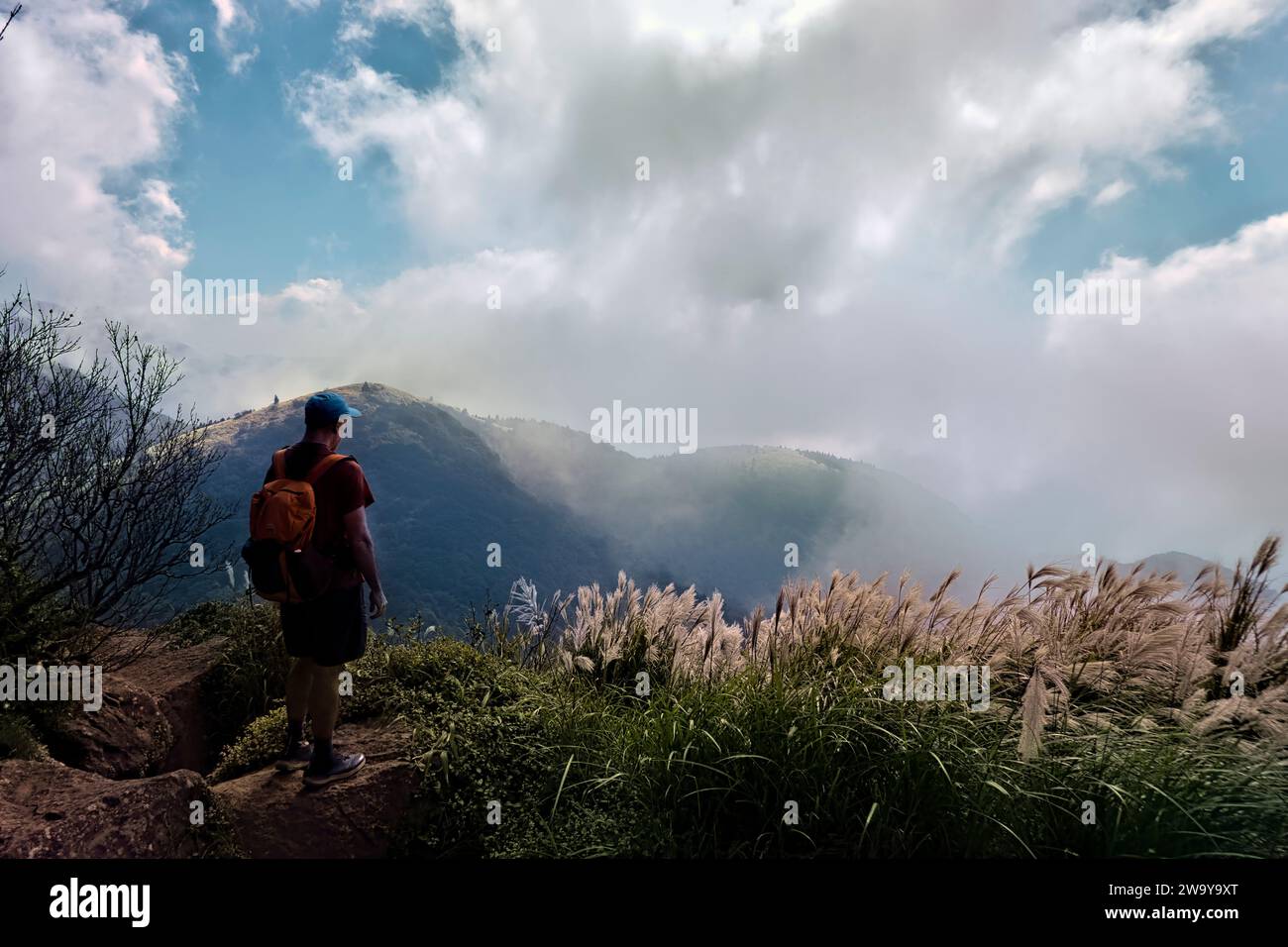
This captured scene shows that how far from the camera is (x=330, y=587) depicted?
4.71m

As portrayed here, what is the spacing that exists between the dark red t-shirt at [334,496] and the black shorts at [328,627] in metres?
0.26

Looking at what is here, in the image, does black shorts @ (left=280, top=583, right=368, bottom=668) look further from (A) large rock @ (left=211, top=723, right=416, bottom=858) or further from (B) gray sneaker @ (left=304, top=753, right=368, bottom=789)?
(A) large rock @ (left=211, top=723, right=416, bottom=858)

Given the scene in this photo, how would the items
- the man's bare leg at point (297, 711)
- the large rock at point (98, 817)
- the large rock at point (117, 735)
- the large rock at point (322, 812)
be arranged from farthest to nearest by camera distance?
the large rock at point (117, 735) < the man's bare leg at point (297, 711) < the large rock at point (322, 812) < the large rock at point (98, 817)

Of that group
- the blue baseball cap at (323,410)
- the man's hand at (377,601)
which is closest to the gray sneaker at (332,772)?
the man's hand at (377,601)

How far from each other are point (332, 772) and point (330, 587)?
1264 millimetres

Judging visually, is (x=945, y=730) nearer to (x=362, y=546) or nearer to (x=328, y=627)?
(x=362, y=546)

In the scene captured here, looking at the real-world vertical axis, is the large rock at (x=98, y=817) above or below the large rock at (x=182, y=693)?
above

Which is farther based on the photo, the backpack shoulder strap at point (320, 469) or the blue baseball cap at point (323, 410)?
the blue baseball cap at point (323, 410)

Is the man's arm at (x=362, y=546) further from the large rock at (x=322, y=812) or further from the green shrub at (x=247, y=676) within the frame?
the green shrub at (x=247, y=676)

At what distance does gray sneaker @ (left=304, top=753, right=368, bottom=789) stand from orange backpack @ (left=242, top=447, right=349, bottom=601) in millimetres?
1178

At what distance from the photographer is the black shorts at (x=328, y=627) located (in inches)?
185

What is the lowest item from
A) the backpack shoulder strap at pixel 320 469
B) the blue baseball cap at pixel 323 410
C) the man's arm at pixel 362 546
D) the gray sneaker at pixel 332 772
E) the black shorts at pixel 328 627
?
the gray sneaker at pixel 332 772

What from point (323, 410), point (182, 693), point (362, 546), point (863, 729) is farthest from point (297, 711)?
point (863, 729)
